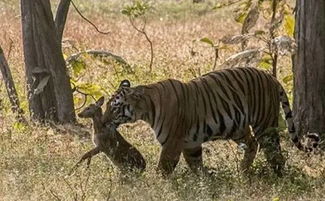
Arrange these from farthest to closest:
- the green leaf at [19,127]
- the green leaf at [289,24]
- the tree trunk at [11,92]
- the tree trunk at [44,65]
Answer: the green leaf at [289,24], the tree trunk at [44,65], the tree trunk at [11,92], the green leaf at [19,127]

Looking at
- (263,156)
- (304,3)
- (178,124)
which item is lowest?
(263,156)

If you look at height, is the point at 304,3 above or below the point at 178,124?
above

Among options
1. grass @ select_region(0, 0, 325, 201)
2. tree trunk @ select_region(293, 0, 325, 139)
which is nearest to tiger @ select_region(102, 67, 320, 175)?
grass @ select_region(0, 0, 325, 201)

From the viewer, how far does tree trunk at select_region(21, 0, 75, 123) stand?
10578 mm

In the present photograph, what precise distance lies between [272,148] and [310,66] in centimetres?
135

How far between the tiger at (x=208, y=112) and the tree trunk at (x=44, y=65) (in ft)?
7.67

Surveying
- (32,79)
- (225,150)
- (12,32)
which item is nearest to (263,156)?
(225,150)

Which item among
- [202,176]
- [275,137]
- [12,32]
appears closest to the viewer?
[202,176]

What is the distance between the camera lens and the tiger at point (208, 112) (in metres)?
8.27

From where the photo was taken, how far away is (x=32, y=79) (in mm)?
10727

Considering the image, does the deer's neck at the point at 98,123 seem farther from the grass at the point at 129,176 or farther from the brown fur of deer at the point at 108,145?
the grass at the point at 129,176

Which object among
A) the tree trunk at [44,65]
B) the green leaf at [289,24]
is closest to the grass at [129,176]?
the tree trunk at [44,65]

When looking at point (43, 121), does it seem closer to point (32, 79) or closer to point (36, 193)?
point (32, 79)

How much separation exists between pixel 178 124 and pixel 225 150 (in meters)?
1.10
